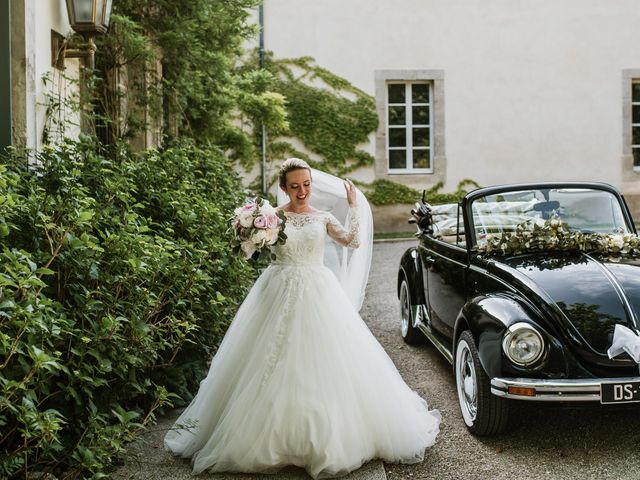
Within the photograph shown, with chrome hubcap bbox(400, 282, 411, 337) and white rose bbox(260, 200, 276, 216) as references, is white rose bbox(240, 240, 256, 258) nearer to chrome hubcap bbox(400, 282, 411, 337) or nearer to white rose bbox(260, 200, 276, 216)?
white rose bbox(260, 200, 276, 216)

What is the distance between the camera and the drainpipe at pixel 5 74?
575 centimetres

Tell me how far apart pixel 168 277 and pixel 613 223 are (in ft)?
10.7

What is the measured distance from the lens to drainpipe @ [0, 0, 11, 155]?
18.9 ft

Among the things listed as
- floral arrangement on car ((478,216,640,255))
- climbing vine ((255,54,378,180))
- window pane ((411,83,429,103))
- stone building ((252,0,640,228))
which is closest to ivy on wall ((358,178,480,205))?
stone building ((252,0,640,228))

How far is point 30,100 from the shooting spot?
19.2 ft

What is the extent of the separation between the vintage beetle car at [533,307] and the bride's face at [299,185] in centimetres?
127

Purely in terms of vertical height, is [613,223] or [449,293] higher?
[613,223]

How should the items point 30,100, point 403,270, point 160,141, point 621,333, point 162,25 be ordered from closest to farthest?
point 621,333 < point 30,100 < point 403,270 < point 162,25 < point 160,141

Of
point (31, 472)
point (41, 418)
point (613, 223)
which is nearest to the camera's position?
point (41, 418)

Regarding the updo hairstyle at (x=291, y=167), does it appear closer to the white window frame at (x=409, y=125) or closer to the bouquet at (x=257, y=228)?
the bouquet at (x=257, y=228)

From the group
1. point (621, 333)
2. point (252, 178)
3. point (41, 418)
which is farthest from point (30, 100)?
point (252, 178)

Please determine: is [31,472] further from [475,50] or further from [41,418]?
[475,50]

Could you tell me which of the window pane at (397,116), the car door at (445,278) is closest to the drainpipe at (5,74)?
the car door at (445,278)

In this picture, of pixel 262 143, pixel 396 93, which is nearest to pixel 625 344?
pixel 262 143
